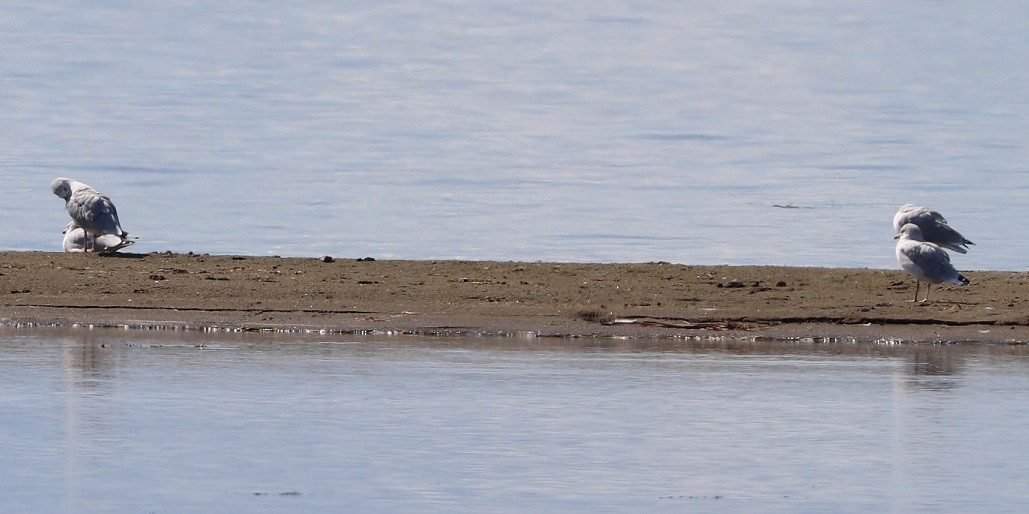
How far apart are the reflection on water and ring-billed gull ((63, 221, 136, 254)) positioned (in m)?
3.49

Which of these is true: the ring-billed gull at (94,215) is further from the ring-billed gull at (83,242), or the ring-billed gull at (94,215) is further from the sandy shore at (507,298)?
the sandy shore at (507,298)

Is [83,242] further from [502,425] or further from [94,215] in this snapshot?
[502,425]

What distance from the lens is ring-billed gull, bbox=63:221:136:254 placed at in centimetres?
1477

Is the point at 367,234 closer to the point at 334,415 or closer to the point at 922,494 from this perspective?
the point at 334,415

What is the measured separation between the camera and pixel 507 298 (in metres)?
12.8

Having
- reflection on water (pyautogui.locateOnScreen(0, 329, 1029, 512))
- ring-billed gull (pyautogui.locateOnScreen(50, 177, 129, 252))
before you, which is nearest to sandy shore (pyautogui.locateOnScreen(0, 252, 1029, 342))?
reflection on water (pyautogui.locateOnScreen(0, 329, 1029, 512))

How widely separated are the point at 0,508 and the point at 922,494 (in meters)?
3.38

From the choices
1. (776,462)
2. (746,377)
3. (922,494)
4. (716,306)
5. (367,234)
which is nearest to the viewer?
(922,494)

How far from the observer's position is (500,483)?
6922 millimetres

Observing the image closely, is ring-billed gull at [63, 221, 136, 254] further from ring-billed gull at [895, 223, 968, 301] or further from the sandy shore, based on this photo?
ring-billed gull at [895, 223, 968, 301]

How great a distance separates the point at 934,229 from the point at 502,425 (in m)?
7.00

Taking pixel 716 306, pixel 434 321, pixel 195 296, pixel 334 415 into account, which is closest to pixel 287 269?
pixel 195 296

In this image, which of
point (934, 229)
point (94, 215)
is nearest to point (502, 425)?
point (934, 229)

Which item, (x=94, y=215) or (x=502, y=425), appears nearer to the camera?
(x=502, y=425)
